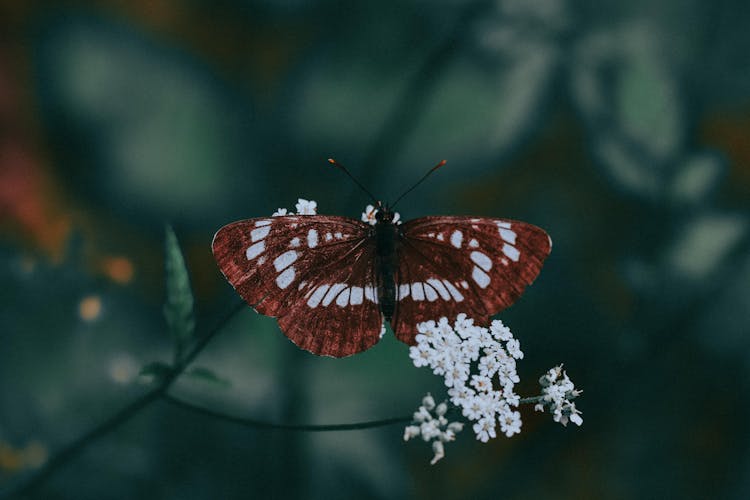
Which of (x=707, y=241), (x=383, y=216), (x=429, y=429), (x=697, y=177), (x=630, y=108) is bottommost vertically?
(x=429, y=429)

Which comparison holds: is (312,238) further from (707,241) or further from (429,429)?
(707,241)

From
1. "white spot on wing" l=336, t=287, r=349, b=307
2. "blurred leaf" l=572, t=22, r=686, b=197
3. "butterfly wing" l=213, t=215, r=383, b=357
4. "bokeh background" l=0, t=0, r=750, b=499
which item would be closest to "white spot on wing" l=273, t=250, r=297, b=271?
"butterfly wing" l=213, t=215, r=383, b=357

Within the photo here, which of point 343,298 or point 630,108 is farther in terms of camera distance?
point 630,108

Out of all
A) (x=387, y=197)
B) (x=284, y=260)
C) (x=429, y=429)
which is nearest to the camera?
(x=429, y=429)

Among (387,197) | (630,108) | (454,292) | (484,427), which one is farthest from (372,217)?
(630,108)

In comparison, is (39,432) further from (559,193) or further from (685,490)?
(685,490)

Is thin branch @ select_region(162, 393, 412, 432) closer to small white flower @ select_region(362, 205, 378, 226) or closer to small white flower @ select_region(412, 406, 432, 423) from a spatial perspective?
small white flower @ select_region(412, 406, 432, 423)

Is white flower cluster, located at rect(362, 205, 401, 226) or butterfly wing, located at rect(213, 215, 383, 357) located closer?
butterfly wing, located at rect(213, 215, 383, 357)

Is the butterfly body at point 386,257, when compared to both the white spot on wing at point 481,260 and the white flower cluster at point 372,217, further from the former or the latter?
the white spot on wing at point 481,260
